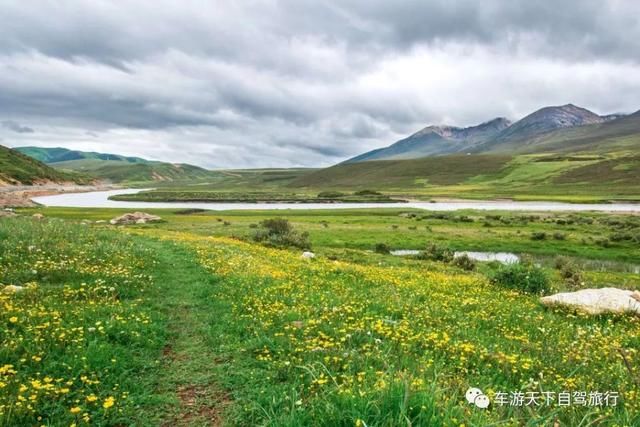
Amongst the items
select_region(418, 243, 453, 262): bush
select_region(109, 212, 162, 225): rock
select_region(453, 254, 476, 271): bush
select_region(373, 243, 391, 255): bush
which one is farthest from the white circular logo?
select_region(109, 212, 162, 225): rock

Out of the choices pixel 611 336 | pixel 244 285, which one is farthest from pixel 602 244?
pixel 244 285

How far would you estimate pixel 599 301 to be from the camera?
1448 centimetres

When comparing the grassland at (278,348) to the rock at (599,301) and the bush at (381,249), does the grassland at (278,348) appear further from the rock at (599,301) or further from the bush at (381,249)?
the bush at (381,249)

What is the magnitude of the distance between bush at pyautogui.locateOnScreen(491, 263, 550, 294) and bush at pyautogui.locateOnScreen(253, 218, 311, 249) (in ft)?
70.8

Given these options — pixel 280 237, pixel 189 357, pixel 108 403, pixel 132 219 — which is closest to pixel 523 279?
pixel 189 357

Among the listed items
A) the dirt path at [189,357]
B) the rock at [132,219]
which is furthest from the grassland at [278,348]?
the rock at [132,219]

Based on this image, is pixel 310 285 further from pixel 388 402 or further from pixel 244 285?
pixel 388 402

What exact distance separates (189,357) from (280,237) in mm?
31184

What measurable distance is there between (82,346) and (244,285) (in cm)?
696

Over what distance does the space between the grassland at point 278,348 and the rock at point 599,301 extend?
69 centimetres

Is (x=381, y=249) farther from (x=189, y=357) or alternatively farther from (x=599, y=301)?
(x=189, y=357)

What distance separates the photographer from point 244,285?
14.7 m

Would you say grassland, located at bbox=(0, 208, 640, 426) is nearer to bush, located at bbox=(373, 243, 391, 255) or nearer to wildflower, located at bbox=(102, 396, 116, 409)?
wildflower, located at bbox=(102, 396, 116, 409)

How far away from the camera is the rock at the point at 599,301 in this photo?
46.2 feet
